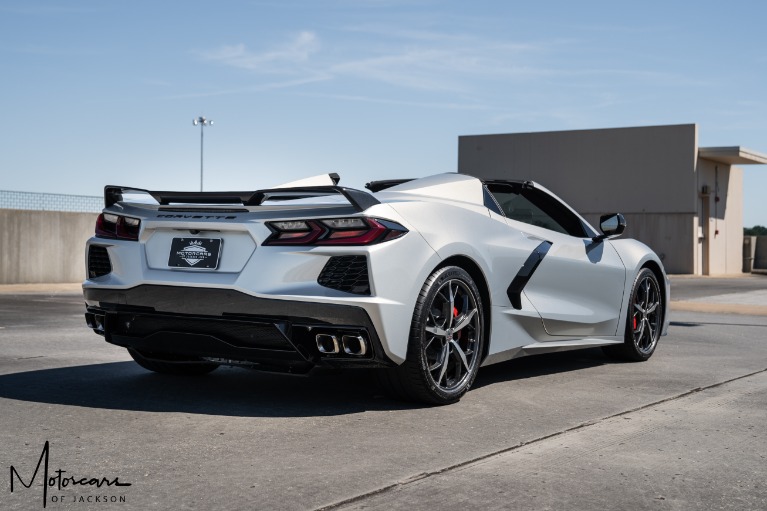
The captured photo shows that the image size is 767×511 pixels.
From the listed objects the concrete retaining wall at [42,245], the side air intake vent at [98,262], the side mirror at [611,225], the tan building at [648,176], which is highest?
the tan building at [648,176]

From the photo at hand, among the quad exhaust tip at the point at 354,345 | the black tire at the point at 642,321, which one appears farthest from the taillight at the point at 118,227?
the black tire at the point at 642,321

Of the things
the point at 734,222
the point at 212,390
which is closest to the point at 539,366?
the point at 212,390

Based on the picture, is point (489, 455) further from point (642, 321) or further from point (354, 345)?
point (642, 321)

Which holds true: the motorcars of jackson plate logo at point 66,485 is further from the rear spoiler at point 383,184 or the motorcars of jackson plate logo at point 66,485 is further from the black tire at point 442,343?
the rear spoiler at point 383,184

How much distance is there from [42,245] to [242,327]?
883 inches

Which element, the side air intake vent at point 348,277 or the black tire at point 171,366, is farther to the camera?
the black tire at point 171,366

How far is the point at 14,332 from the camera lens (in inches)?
387

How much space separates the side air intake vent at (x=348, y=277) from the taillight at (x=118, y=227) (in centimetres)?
119

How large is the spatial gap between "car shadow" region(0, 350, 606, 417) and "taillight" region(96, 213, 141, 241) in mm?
914

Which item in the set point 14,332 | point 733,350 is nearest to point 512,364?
point 733,350

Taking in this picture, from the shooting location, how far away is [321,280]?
516 cm

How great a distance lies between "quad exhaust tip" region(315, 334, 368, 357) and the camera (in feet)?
16.9

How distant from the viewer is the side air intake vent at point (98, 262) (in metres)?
5.75

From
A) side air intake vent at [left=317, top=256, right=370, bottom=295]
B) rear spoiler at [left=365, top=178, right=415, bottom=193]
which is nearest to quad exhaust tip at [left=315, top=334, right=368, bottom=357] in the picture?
side air intake vent at [left=317, top=256, right=370, bottom=295]
